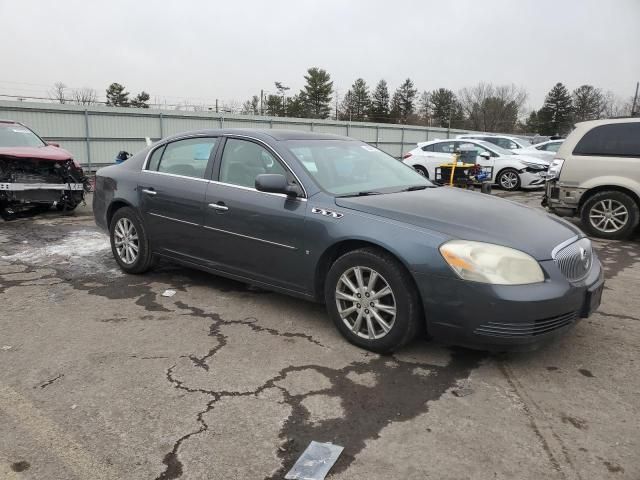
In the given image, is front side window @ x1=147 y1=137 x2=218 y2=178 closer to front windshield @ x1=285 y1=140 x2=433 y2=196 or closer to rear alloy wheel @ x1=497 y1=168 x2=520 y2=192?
front windshield @ x1=285 y1=140 x2=433 y2=196

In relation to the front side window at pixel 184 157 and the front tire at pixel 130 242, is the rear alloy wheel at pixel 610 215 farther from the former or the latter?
the front tire at pixel 130 242

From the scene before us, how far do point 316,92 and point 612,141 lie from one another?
60.5 meters

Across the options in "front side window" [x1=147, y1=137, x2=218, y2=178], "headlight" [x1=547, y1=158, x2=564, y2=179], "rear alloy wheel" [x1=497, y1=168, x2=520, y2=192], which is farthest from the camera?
"rear alloy wheel" [x1=497, y1=168, x2=520, y2=192]

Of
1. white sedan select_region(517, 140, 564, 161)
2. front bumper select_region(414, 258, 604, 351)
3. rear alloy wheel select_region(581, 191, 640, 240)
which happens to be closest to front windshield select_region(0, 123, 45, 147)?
front bumper select_region(414, 258, 604, 351)

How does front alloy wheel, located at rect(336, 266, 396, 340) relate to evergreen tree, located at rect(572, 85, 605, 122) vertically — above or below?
below

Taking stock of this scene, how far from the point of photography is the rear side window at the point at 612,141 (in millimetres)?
7254

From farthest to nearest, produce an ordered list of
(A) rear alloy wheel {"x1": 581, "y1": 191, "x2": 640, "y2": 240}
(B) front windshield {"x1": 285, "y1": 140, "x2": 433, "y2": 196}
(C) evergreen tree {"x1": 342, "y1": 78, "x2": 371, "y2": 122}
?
(C) evergreen tree {"x1": 342, "y1": 78, "x2": 371, "y2": 122}
(A) rear alloy wheel {"x1": 581, "y1": 191, "x2": 640, "y2": 240}
(B) front windshield {"x1": 285, "y1": 140, "x2": 433, "y2": 196}

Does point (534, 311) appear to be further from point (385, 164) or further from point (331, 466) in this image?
point (385, 164)

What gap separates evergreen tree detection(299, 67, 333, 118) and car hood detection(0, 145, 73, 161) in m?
57.7

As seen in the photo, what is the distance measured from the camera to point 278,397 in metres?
2.97

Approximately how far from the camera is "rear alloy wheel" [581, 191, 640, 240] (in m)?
7.38

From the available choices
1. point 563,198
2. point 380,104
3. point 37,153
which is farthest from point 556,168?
point 380,104

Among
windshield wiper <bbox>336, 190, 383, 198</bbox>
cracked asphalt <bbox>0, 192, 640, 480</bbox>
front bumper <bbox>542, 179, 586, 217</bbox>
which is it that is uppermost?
windshield wiper <bbox>336, 190, 383, 198</bbox>

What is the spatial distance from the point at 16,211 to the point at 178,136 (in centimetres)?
562
